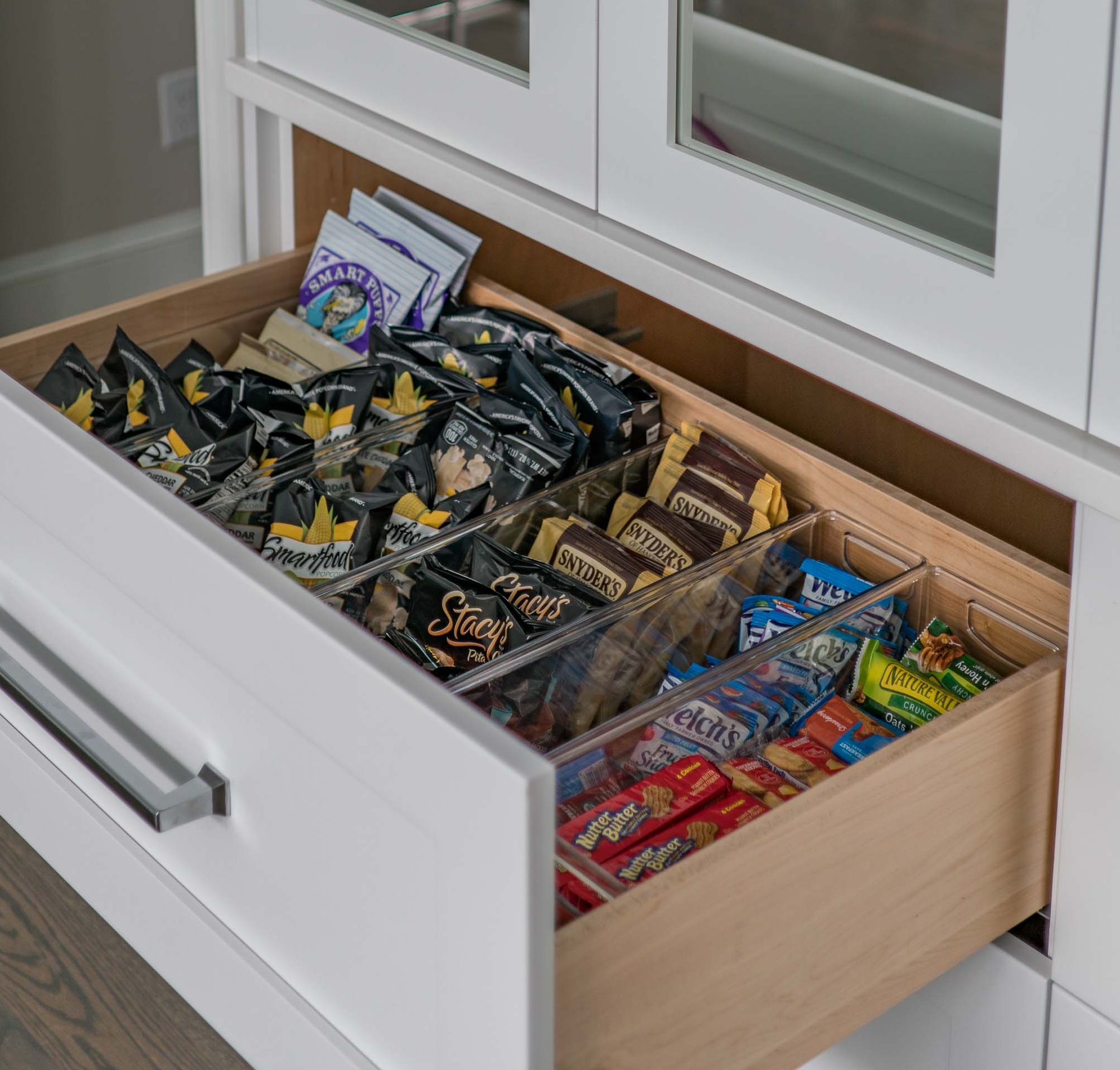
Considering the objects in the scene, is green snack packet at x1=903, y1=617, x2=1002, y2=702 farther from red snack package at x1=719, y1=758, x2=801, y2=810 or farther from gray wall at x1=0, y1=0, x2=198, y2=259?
gray wall at x1=0, y1=0, x2=198, y2=259

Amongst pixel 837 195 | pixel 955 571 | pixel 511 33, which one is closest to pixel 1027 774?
pixel 955 571

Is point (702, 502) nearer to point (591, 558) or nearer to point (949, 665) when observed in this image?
point (591, 558)

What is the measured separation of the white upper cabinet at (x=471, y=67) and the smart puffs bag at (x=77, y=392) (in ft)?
0.90

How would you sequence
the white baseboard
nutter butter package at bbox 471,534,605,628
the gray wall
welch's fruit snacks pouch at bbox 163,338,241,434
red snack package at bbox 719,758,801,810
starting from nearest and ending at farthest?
1. red snack package at bbox 719,758,801,810
2. nutter butter package at bbox 471,534,605,628
3. welch's fruit snacks pouch at bbox 163,338,241,434
4. the gray wall
5. the white baseboard

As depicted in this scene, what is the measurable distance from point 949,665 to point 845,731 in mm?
75

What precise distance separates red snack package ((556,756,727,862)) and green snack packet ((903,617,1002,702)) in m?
0.15

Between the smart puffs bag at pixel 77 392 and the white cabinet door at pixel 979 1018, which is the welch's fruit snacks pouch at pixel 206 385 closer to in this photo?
the smart puffs bag at pixel 77 392

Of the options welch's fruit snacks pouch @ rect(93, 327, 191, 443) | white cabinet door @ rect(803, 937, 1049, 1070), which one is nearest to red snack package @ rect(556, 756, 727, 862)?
white cabinet door @ rect(803, 937, 1049, 1070)

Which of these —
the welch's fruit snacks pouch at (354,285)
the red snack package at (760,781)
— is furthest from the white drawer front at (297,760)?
the welch's fruit snacks pouch at (354,285)

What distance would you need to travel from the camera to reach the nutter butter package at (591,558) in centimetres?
92

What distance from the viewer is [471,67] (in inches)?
37.5

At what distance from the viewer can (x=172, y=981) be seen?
0.81 metres

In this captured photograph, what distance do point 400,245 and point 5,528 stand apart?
0.48 metres

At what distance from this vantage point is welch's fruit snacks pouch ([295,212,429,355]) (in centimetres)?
117
